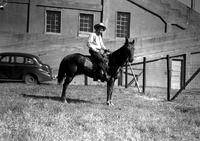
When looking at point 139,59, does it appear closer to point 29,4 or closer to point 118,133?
point 29,4

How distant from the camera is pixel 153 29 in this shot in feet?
79.3

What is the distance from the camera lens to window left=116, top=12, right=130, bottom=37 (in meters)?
24.3

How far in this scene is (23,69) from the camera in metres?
18.0

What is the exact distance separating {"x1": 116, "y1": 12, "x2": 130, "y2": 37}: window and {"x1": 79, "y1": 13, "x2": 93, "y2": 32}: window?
2.13 m

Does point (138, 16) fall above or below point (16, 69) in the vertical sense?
above

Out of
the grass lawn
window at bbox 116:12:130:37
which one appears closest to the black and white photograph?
window at bbox 116:12:130:37

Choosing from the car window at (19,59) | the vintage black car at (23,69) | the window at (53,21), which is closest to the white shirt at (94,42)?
the vintage black car at (23,69)

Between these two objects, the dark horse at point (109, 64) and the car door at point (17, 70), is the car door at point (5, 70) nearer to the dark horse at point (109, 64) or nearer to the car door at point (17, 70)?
the car door at point (17, 70)

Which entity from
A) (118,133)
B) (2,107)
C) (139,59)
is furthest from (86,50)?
(118,133)

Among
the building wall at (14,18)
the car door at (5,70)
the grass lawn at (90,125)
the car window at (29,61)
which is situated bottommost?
the grass lawn at (90,125)

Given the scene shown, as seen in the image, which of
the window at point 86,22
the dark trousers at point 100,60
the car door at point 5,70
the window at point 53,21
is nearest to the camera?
the dark trousers at point 100,60

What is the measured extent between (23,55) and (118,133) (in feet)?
44.6

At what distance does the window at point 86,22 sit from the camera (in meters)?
23.9

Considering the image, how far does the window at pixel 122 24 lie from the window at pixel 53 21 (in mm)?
4572
